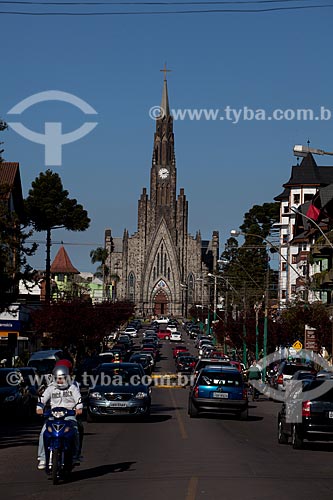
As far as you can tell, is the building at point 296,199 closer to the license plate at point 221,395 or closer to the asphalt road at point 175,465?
the license plate at point 221,395

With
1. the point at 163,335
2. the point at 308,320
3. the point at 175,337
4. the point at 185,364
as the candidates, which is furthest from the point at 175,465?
the point at 163,335

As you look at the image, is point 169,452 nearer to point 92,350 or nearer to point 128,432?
point 128,432

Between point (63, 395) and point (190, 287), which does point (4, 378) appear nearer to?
point (63, 395)

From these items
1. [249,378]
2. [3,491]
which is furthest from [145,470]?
[249,378]

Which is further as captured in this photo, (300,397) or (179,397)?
(179,397)

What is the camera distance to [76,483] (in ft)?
47.3

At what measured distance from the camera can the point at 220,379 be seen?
29.9m

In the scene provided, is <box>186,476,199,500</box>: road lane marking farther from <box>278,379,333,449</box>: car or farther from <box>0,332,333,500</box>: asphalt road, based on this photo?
<box>278,379,333,449</box>: car

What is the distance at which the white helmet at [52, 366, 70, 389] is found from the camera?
48.2 feet

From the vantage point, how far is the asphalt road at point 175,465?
13.4 meters

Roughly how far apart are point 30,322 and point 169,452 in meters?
57.1

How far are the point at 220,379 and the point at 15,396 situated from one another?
5.82 metres

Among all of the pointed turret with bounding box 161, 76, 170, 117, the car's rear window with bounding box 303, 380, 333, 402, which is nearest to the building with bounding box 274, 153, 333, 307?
the car's rear window with bounding box 303, 380, 333, 402

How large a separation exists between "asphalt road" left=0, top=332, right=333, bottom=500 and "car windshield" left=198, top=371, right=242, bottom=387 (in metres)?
2.07
